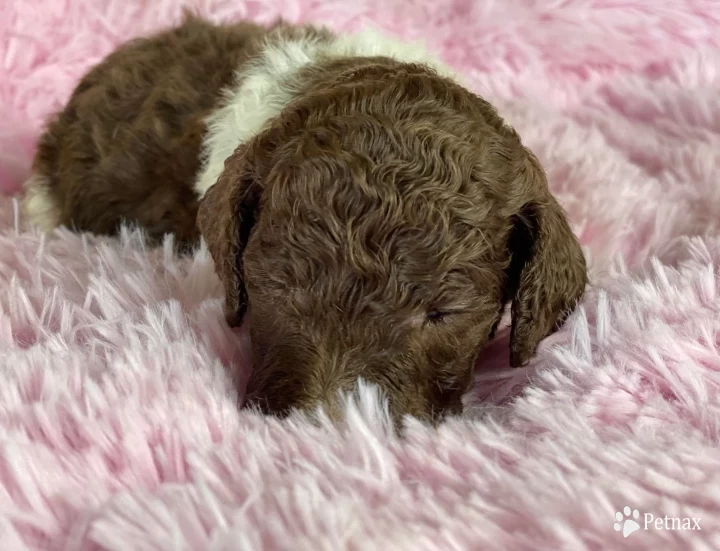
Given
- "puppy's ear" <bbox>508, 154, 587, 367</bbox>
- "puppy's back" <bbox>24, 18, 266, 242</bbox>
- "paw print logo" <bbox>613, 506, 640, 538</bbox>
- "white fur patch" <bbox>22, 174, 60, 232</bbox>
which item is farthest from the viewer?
"white fur patch" <bbox>22, 174, 60, 232</bbox>

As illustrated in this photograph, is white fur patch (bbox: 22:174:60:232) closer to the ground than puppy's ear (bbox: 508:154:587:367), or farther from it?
closer to the ground

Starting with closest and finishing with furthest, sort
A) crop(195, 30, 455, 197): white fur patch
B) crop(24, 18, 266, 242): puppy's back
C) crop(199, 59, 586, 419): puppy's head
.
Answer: crop(199, 59, 586, 419): puppy's head < crop(195, 30, 455, 197): white fur patch < crop(24, 18, 266, 242): puppy's back

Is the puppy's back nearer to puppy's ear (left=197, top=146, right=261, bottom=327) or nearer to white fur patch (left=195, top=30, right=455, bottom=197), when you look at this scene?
white fur patch (left=195, top=30, right=455, bottom=197)

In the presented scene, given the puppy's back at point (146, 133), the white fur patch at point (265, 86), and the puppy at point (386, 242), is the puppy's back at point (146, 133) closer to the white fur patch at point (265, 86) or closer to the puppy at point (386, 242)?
the white fur patch at point (265, 86)

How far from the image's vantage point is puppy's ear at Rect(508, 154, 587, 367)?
1485mm

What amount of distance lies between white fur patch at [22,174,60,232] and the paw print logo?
6.92ft

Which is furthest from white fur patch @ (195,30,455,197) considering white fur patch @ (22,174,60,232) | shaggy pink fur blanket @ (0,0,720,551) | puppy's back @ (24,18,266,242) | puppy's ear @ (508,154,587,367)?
white fur patch @ (22,174,60,232)

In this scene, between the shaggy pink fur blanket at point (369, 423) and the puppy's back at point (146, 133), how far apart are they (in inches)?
7.1

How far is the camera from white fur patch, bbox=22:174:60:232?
2516 millimetres

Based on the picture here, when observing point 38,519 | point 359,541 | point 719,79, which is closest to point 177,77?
point 38,519

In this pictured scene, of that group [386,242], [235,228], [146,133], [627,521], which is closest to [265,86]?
[146,133]

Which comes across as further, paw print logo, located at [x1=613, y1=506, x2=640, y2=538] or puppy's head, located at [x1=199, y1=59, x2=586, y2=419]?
puppy's head, located at [x1=199, y1=59, x2=586, y2=419]

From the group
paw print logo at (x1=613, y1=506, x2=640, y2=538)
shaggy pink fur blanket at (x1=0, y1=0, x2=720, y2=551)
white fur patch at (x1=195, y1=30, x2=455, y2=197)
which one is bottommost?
shaggy pink fur blanket at (x1=0, y1=0, x2=720, y2=551)

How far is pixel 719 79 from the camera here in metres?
3.10
